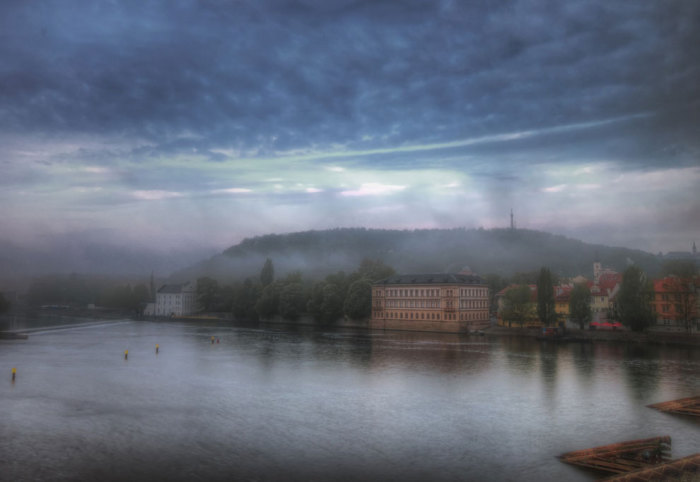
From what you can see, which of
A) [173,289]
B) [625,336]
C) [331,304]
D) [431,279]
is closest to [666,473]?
[625,336]

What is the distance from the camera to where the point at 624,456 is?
22.5 meters

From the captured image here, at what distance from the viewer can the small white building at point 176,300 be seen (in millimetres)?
166500

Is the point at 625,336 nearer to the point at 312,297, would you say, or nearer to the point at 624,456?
the point at 624,456

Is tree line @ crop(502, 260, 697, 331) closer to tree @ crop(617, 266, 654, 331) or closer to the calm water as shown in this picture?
tree @ crop(617, 266, 654, 331)

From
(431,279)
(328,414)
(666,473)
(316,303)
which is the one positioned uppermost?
(431,279)

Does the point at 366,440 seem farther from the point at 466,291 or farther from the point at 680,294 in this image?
the point at 466,291

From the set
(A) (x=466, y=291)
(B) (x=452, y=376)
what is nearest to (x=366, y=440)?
(B) (x=452, y=376)

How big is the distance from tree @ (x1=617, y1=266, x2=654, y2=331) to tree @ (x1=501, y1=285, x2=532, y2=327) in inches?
690

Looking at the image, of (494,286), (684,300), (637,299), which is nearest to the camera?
(684,300)

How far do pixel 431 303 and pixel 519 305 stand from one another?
56.8 feet

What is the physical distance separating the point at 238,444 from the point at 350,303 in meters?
81.0

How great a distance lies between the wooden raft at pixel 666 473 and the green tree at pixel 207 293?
142 metres

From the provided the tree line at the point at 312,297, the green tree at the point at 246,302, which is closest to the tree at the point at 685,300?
the tree line at the point at 312,297

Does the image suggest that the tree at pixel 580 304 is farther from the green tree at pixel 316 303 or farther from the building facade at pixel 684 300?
the green tree at pixel 316 303
